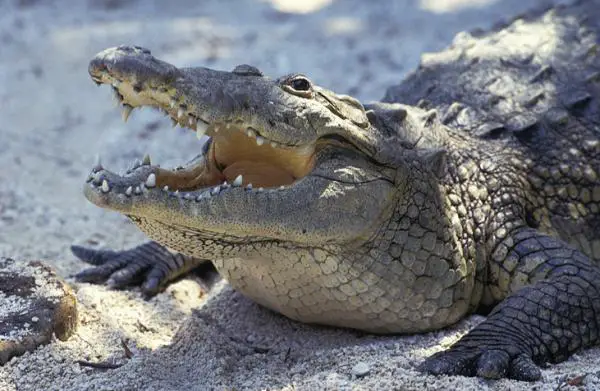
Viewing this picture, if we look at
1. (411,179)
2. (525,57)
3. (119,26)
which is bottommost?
(411,179)

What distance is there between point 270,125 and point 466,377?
1.26 m

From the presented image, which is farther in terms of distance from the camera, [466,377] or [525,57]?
[525,57]

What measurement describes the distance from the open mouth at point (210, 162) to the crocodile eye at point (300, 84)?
26 centimetres

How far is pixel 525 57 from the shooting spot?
531 cm

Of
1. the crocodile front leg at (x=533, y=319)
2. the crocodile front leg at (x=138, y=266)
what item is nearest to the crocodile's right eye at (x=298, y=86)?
the crocodile front leg at (x=533, y=319)

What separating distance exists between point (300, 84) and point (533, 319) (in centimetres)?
142

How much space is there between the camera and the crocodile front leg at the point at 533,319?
3.42m

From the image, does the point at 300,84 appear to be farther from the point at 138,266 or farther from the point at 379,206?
the point at 138,266

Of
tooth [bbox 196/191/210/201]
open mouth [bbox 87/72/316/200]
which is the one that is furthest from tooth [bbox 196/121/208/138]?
tooth [bbox 196/191/210/201]

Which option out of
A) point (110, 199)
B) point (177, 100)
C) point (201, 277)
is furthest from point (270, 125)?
point (201, 277)

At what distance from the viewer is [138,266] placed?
492 centimetres

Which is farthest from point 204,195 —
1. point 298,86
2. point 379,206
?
point 379,206

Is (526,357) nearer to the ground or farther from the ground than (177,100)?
Result: nearer to the ground

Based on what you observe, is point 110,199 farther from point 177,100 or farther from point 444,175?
point 444,175
